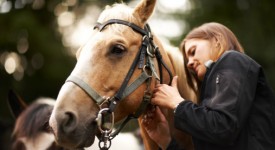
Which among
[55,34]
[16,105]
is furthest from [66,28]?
[16,105]

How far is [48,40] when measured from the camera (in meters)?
14.0

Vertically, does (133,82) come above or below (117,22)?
below

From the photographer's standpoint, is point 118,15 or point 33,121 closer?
point 118,15

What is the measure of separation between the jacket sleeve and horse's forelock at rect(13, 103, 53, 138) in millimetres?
1907

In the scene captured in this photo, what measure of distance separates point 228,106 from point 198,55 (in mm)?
640

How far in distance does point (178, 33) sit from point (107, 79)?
45.1ft

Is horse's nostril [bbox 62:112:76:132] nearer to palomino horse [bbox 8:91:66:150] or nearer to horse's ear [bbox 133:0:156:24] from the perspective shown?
horse's ear [bbox 133:0:156:24]

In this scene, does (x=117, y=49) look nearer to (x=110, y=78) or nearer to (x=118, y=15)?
(x=110, y=78)

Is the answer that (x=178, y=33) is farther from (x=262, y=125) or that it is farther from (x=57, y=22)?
(x=262, y=125)

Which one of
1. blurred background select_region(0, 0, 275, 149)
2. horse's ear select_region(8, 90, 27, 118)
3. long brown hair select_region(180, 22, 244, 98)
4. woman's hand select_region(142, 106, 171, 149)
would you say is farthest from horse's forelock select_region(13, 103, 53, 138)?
blurred background select_region(0, 0, 275, 149)

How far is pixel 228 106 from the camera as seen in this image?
3.11 metres

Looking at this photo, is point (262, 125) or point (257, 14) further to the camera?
point (257, 14)

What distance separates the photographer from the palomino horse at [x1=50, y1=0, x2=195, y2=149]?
3.21 m

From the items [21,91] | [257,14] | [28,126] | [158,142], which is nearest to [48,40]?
[21,91]
